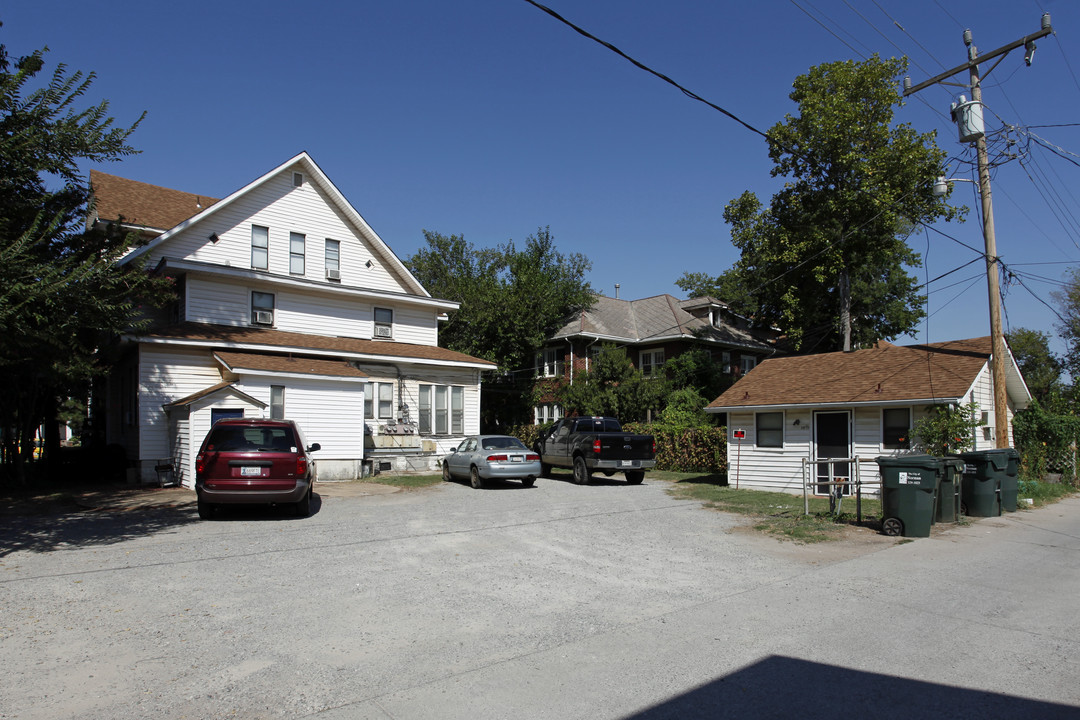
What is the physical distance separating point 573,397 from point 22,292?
25.0 metres

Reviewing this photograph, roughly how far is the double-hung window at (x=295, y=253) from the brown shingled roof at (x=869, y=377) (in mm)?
15203

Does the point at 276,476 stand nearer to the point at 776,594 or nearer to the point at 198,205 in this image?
the point at 776,594

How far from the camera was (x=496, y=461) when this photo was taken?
18.5 metres

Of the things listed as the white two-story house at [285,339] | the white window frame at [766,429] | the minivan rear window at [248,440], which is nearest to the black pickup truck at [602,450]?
the white window frame at [766,429]

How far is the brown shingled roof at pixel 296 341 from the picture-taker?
2027 cm

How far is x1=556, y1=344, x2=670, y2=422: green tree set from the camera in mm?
31312

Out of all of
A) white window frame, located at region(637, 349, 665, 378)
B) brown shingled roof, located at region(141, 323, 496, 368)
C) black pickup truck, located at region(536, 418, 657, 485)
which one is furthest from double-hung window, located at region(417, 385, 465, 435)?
white window frame, located at region(637, 349, 665, 378)

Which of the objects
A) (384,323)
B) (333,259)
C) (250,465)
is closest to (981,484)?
(250,465)

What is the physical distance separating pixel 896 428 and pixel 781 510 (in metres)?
5.74

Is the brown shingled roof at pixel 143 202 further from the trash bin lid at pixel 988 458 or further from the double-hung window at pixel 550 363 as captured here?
the trash bin lid at pixel 988 458

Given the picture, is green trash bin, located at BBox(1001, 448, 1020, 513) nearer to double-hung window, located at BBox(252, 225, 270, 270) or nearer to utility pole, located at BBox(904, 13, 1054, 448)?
utility pole, located at BBox(904, 13, 1054, 448)

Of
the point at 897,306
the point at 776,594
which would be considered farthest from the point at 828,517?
the point at 897,306

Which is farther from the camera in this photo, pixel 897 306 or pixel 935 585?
pixel 897 306

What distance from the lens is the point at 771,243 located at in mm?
31422
